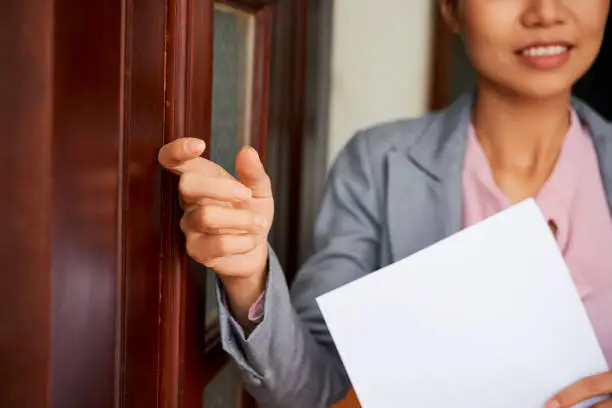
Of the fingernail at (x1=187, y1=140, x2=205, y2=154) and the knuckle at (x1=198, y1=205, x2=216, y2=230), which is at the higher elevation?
the fingernail at (x1=187, y1=140, x2=205, y2=154)

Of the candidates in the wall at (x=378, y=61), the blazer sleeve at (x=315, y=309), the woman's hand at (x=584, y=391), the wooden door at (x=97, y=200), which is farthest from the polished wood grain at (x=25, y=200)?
the wall at (x=378, y=61)

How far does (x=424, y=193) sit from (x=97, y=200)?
1.54 feet

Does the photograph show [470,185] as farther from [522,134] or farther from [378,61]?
[378,61]

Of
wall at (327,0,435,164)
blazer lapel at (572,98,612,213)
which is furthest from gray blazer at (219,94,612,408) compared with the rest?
wall at (327,0,435,164)

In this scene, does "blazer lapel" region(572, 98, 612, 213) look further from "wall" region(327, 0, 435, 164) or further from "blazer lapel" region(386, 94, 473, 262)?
"wall" region(327, 0, 435, 164)

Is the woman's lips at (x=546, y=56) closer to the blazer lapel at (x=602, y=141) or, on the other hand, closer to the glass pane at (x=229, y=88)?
the blazer lapel at (x=602, y=141)

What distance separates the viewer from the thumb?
1.70 ft

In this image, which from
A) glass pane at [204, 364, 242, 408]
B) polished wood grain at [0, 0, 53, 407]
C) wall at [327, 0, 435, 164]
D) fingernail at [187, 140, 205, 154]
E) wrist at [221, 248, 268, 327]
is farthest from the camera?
wall at [327, 0, 435, 164]

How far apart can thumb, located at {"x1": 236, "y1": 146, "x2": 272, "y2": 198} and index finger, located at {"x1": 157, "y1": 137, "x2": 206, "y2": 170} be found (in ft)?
0.14

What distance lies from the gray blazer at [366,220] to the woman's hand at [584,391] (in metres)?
0.22

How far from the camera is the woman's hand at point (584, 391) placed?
23.7 inches

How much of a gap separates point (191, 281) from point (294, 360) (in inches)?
5.8

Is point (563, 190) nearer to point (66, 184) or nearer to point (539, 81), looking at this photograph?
point (539, 81)

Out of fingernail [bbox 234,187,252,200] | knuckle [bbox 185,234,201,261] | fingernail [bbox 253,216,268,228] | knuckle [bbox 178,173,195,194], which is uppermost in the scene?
knuckle [bbox 178,173,195,194]
